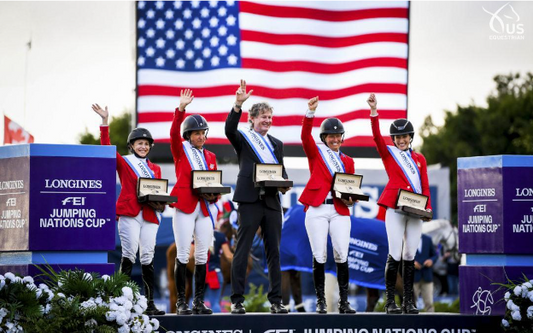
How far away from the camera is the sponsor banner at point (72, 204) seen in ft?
24.7

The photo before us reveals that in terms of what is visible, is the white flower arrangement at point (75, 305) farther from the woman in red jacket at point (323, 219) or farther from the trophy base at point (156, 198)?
the woman in red jacket at point (323, 219)

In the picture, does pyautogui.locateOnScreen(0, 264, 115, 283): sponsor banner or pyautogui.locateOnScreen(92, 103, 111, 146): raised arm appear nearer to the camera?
pyautogui.locateOnScreen(0, 264, 115, 283): sponsor banner

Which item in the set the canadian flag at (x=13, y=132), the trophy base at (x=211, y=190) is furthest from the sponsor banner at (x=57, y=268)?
the canadian flag at (x=13, y=132)

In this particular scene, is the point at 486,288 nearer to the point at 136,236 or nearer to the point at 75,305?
the point at 136,236

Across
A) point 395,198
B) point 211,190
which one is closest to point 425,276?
point 395,198

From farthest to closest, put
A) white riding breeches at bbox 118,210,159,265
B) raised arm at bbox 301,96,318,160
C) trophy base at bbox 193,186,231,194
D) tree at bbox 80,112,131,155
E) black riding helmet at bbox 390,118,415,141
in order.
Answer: tree at bbox 80,112,131,155
black riding helmet at bbox 390,118,415,141
raised arm at bbox 301,96,318,160
trophy base at bbox 193,186,231,194
white riding breeches at bbox 118,210,159,265

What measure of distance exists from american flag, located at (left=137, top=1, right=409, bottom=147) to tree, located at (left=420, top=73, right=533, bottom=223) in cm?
2211

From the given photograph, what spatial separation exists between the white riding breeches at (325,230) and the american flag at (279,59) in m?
7.73

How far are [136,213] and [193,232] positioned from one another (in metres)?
0.66

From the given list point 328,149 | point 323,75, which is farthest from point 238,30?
point 328,149

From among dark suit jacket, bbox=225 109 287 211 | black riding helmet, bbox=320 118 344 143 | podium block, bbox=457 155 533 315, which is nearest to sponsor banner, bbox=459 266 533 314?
podium block, bbox=457 155 533 315

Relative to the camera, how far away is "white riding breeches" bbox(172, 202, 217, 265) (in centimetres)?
826

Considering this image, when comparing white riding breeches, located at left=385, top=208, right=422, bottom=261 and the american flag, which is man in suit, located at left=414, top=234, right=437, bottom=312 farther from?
white riding breeches, located at left=385, top=208, right=422, bottom=261

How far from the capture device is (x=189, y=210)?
8242 millimetres
